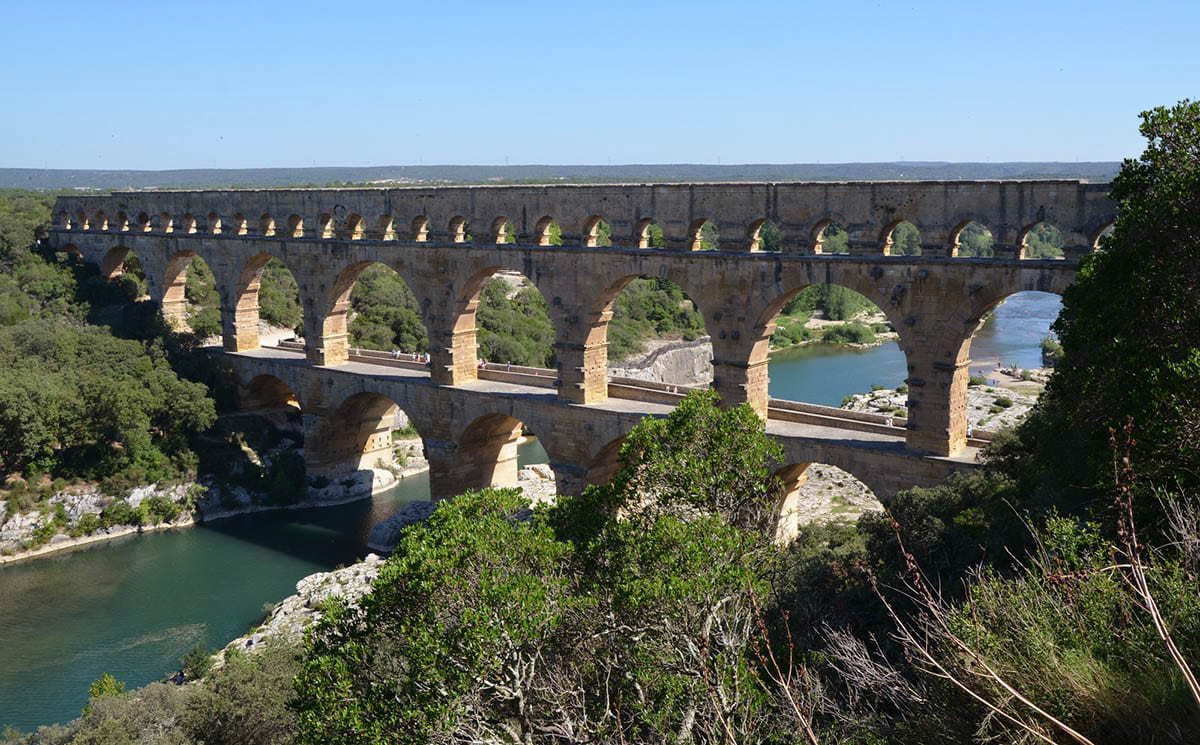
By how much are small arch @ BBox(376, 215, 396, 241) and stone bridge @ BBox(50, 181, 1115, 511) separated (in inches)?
1.0

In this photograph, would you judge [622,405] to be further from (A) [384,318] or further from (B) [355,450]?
(A) [384,318]

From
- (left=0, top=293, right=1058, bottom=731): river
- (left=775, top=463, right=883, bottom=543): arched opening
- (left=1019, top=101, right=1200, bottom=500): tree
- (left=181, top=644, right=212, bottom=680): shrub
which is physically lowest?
(left=0, top=293, right=1058, bottom=731): river

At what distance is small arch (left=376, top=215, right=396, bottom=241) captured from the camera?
66.5 feet

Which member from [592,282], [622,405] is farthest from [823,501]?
[592,282]

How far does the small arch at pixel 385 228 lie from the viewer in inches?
798

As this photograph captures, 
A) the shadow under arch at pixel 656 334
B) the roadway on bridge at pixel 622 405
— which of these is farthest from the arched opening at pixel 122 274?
the shadow under arch at pixel 656 334

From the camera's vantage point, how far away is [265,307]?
1175 inches

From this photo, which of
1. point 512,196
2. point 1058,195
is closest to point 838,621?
point 1058,195

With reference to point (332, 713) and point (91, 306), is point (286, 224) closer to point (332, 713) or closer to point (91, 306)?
point (91, 306)

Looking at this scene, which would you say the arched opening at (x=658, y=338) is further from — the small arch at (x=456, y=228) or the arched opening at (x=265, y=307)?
the small arch at (x=456, y=228)

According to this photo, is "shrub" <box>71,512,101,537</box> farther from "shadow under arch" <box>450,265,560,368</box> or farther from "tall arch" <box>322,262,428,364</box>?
"shadow under arch" <box>450,265,560,368</box>

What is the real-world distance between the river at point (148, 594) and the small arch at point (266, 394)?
3130 millimetres

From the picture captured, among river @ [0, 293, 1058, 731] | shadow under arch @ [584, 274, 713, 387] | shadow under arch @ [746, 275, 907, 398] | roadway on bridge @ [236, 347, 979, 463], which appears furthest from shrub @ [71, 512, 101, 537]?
shadow under arch @ [746, 275, 907, 398]

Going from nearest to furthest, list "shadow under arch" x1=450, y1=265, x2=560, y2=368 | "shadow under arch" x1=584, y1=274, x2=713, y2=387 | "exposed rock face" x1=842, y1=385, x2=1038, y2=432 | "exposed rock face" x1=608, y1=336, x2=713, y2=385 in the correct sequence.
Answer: "exposed rock face" x1=842, y1=385, x2=1038, y2=432
"shadow under arch" x1=450, y1=265, x2=560, y2=368
"exposed rock face" x1=608, y1=336, x2=713, y2=385
"shadow under arch" x1=584, y1=274, x2=713, y2=387
